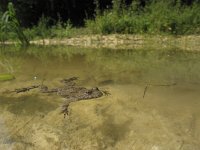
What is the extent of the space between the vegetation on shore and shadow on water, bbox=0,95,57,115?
579cm

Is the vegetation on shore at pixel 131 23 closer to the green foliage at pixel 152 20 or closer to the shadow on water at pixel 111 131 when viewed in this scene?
the green foliage at pixel 152 20

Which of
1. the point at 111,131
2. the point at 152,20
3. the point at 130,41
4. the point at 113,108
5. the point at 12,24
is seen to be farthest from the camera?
the point at 12,24

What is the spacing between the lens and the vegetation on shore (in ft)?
33.6

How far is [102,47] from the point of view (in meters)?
9.60

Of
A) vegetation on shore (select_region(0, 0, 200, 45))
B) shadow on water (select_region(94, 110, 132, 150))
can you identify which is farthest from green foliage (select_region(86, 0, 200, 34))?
shadow on water (select_region(94, 110, 132, 150))

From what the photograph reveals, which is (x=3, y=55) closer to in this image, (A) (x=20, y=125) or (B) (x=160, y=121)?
(A) (x=20, y=125)

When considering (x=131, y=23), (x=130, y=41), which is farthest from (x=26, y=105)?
(x=131, y=23)

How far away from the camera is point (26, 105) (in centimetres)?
498

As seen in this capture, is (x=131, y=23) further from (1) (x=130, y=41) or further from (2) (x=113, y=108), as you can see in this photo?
(2) (x=113, y=108)

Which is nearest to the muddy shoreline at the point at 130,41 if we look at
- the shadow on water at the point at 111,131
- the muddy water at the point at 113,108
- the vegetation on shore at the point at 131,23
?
the vegetation on shore at the point at 131,23

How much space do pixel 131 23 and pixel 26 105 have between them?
6363 mm

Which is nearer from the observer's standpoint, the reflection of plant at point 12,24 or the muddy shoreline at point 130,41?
the muddy shoreline at point 130,41

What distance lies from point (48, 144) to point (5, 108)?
55.6 inches

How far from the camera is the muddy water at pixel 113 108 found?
3.76 m
